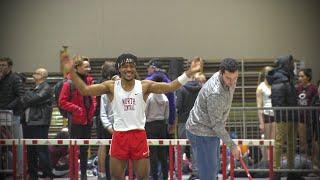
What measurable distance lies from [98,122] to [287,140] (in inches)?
120

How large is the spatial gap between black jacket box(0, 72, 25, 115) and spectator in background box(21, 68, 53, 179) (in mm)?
124

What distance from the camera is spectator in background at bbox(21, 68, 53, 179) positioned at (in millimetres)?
9000

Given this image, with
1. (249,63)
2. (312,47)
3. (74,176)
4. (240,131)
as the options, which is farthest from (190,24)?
(74,176)

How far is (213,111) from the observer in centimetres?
602

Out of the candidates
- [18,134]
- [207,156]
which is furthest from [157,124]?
[207,156]

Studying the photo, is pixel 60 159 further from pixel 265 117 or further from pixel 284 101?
pixel 284 101

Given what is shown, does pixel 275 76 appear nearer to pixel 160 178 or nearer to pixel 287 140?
pixel 287 140

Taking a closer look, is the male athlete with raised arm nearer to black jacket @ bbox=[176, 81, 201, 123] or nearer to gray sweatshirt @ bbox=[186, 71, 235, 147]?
gray sweatshirt @ bbox=[186, 71, 235, 147]

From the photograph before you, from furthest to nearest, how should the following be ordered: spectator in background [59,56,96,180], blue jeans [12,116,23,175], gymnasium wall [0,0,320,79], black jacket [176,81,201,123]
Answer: gymnasium wall [0,0,320,79]
black jacket [176,81,201,123]
blue jeans [12,116,23,175]
spectator in background [59,56,96,180]

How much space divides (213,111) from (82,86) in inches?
56.9

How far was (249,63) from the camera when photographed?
14.0 metres

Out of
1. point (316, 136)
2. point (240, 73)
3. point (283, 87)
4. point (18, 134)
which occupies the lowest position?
point (316, 136)

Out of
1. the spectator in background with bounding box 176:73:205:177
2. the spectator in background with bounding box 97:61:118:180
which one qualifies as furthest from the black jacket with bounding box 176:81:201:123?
the spectator in background with bounding box 97:61:118:180

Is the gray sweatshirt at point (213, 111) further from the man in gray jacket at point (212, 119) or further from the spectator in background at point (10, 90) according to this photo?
the spectator in background at point (10, 90)
